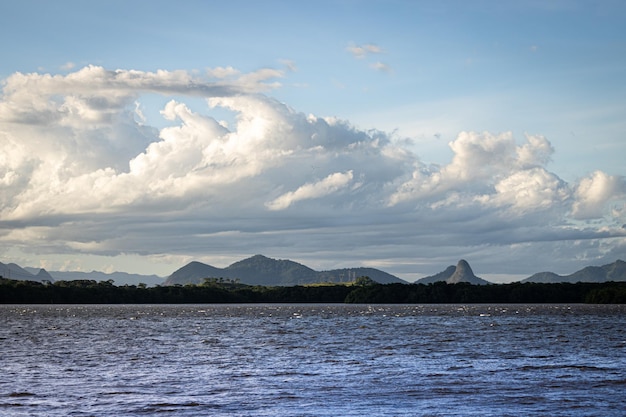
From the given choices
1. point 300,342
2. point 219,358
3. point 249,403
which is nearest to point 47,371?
point 219,358

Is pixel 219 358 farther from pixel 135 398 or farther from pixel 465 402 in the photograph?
pixel 465 402

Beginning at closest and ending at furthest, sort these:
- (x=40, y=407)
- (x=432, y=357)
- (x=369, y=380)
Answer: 1. (x=40, y=407)
2. (x=369, y=380)
3. (x=432, y=357)

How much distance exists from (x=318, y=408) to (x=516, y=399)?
438 inches

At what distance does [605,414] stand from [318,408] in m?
14.0

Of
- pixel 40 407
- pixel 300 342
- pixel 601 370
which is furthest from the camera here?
pixel 300 342


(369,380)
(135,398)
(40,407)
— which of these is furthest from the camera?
(369,380)

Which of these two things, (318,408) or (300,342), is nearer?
(318,408)

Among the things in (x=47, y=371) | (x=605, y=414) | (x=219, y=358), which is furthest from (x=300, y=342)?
(x=605, y=414)

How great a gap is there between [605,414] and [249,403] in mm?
17999

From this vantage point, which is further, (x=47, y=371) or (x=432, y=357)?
(x=432, y=357)

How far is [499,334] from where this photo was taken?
366ft

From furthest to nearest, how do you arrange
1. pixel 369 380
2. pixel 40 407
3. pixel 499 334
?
pixel 499 334 < pixel 369 380 < pixel 40 407

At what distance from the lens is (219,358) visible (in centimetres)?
7394

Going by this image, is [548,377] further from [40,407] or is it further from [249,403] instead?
[40,407]
